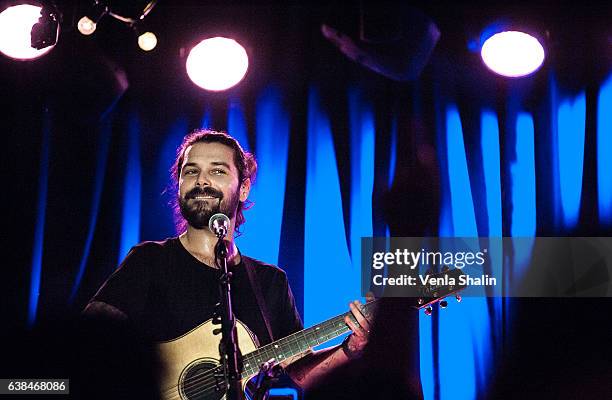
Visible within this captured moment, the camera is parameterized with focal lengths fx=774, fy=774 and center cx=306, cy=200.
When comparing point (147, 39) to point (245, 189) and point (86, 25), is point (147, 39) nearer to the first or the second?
point (86, 25)

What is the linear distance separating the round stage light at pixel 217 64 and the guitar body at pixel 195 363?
136cm

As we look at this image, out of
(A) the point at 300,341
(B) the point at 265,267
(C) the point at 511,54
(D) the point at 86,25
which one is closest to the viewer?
(A) the point at 300,341

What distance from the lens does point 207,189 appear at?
4.17 metres

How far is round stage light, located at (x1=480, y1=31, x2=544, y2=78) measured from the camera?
14.2 ft

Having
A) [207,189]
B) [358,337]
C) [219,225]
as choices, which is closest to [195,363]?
[358,337]

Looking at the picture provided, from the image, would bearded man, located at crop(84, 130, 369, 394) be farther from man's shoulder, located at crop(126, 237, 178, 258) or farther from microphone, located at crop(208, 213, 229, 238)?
microphone, located at crop(208, 213, 229, 238)

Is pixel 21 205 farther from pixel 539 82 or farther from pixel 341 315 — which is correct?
pixel 539 82

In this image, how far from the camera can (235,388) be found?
2.84 metres

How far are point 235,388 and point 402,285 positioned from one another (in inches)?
56.4

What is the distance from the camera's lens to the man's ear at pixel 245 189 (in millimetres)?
4230

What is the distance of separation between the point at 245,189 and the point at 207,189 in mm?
212

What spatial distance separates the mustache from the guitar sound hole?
0.90m

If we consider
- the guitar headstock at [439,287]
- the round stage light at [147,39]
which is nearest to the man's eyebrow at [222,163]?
the round stage light at [147,39]

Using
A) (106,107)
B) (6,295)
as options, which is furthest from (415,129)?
(6,295)
